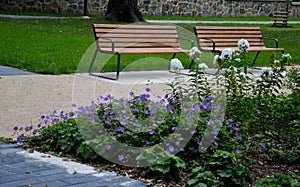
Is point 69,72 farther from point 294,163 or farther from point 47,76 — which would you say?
point 294,163

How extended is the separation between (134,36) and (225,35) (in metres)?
2.20

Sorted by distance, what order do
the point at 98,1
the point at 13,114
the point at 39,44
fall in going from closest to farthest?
1. the point at 13,114
2. the point at 39,44
3. the point at 98,1

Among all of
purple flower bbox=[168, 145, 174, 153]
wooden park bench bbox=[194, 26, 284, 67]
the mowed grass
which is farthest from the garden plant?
wooden park bench bbox=[194, 26, 284, 67]

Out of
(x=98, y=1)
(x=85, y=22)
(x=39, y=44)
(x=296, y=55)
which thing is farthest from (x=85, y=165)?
(x=98, y=1)

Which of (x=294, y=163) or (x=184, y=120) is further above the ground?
(x=184, y=120)

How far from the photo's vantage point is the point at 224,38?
40.7 feet

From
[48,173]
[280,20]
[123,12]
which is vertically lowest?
[48,173]

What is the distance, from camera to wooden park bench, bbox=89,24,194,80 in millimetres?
10195

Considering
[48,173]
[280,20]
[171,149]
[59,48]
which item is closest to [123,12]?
[280,20]

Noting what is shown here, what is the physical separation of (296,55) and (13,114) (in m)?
9.06

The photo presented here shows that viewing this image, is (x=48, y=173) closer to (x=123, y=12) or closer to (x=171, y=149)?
(x=171, y=149)

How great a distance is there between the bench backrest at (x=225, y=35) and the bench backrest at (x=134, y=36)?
541 millimetres

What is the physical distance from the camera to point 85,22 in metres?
21.4

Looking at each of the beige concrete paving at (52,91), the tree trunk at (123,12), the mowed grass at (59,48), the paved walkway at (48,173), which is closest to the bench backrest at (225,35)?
the mowed grass at (59,48)
